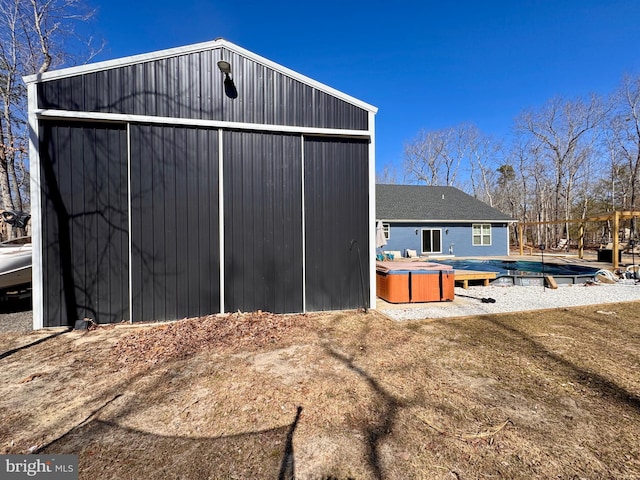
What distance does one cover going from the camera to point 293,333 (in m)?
4.55

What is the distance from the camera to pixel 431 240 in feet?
55.8

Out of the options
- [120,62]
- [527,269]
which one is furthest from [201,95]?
[527,269]

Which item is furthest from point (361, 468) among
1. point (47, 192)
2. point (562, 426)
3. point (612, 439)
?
point (47, 192)

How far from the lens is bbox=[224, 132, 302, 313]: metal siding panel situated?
532 centimetres

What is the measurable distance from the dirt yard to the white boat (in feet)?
5.73

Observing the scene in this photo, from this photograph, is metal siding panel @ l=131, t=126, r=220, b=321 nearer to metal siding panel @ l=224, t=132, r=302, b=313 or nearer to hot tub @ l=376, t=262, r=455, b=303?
metal siding panel @ l=224, t=132, r=302, b=313

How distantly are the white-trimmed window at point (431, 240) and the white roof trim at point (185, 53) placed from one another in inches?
498

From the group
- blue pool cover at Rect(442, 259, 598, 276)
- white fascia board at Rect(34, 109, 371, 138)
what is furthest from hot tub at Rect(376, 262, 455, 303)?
blue pool cover at Rect(442, 259, 598, 276)

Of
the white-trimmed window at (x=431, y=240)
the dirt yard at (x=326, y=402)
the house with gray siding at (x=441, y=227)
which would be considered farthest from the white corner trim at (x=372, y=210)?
the white-trimmed window at (x=431, y=240)

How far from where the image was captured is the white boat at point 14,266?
214 inches

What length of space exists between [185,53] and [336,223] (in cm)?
436

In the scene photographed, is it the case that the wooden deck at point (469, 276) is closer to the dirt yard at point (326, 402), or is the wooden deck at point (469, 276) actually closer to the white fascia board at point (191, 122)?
the dirt yard at point (326, 402)

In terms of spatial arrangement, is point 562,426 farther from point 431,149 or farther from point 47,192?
point 431,149

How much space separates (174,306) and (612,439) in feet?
19.3
